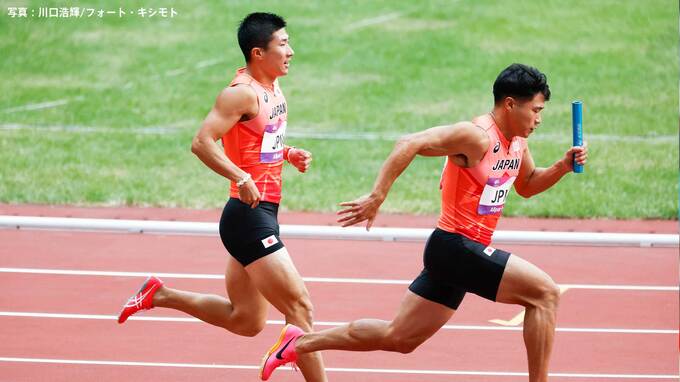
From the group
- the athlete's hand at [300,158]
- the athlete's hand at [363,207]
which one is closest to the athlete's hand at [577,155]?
the athlete's hand at [363,207]

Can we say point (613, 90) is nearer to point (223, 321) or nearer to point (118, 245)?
point (118, 245)

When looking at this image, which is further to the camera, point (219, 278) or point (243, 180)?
point (219, 278)

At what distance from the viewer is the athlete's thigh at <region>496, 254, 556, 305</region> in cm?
651

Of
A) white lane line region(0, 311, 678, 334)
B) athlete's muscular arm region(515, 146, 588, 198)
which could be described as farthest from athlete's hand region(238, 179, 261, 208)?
white lane line region(0, 311, 678, 334)

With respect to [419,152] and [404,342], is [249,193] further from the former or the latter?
[404,342]

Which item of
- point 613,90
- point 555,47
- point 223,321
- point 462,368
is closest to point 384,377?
point 462,368

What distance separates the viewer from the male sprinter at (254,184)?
6.85 metres

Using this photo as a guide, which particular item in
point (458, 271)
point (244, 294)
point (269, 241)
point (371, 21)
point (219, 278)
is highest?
point (371, 21)

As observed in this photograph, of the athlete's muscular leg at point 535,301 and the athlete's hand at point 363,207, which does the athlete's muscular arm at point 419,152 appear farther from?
the athlete's muscular leg at point 535,301

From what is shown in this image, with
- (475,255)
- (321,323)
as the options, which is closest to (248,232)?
(475,255)

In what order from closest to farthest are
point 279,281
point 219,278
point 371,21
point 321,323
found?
point 279,281, point 321,323, point 219,278, point 371,21

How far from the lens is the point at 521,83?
6.64 meters

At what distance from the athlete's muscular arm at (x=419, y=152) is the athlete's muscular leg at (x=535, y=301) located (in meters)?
0.69

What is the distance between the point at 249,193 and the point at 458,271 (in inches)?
51.0
